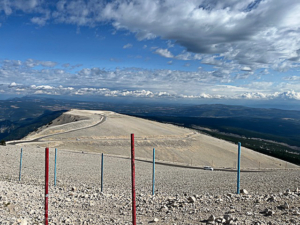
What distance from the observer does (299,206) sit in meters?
7.91

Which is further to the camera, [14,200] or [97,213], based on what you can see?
[14,200]

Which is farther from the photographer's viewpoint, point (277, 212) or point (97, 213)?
point (97, 213)

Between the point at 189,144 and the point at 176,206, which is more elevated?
the point at 176,206

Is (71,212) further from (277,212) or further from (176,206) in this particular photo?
(277,212)

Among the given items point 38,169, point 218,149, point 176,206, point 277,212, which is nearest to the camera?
point 277,212

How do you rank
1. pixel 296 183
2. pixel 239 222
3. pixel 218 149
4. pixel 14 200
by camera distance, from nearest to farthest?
pixel 239 222, pixel 14 200, pixel 296 183, pixel 218 149

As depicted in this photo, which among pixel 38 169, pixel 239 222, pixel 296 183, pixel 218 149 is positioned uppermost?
pixel 239 222

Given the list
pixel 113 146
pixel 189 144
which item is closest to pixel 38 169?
pixel 113 146

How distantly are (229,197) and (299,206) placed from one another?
2482 millimetres

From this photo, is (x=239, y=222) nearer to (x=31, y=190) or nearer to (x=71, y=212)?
(x=71, y=212)

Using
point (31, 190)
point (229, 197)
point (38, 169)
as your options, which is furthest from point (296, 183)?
point (38, 169)

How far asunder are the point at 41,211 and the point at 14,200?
182 centimetres

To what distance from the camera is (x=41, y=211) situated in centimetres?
945

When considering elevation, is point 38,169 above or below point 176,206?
below
